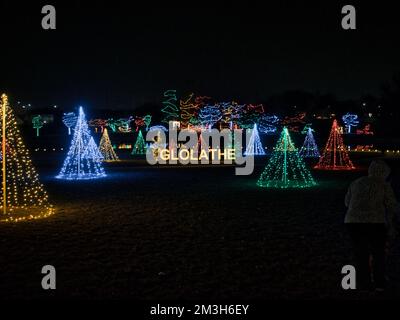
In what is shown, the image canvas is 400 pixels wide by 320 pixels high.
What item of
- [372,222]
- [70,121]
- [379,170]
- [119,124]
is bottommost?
[372,222]

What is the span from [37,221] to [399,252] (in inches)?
278

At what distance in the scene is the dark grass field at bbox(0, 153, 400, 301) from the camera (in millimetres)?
5898

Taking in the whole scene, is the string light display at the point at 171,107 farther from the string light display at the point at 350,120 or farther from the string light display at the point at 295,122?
the string light display at the point at 350,120

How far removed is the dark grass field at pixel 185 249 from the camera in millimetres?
5898

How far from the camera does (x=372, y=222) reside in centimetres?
573

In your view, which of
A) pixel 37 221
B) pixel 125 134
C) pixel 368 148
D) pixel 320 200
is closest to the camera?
pixel 37 221

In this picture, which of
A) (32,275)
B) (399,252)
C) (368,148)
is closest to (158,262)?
(32,275)

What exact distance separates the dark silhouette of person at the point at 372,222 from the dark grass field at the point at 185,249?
262 millimetres

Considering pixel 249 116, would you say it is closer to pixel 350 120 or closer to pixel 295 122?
pixel 295 122

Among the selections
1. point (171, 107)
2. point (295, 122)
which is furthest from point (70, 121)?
point (295, 122)

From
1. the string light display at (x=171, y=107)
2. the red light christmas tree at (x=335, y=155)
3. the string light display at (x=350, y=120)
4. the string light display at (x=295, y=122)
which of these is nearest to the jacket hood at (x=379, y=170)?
the red light christmas tree at (x=335, y=155)

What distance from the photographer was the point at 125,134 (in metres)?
63.1

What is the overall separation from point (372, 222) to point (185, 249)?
3.19 m
